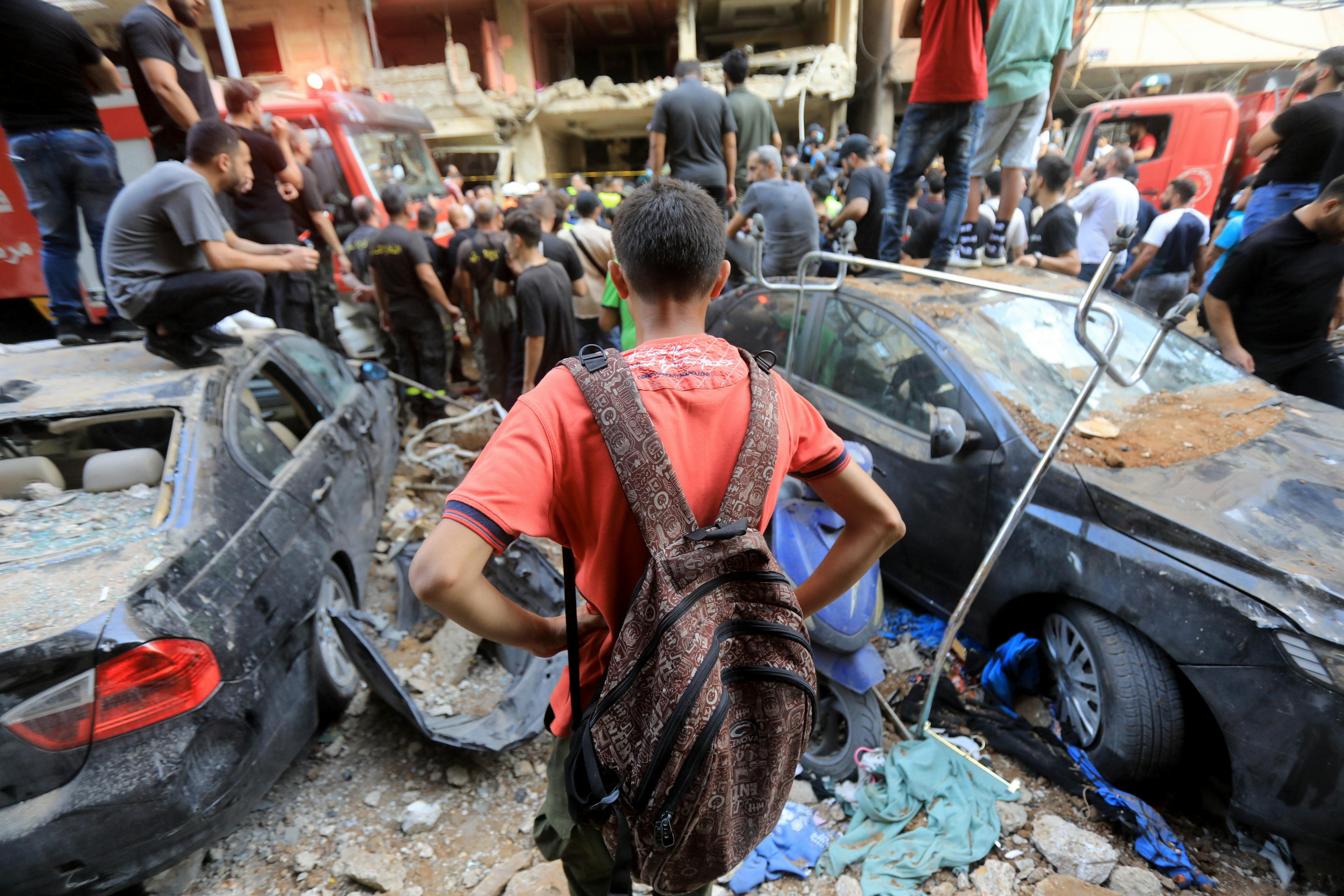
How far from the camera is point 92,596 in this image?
1.86 meters

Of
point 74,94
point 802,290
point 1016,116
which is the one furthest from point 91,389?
point 1016,116

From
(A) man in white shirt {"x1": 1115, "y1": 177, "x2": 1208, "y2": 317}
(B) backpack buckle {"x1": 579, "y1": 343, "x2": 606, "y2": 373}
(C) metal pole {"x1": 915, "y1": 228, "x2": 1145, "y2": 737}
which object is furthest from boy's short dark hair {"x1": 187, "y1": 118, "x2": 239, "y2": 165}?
(A) man in white shirt {"x1": 1115, "y1": 177, "x2": 1208, "y2": 317}

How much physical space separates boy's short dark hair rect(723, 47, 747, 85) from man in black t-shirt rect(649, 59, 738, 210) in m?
0.24

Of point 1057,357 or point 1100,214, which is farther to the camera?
point 1100,214

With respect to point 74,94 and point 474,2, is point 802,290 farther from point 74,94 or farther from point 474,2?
point 474,2

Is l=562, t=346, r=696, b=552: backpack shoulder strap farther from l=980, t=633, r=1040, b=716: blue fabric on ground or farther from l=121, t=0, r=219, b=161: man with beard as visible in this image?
l=121, t=0, r=219, b=161: man with beard

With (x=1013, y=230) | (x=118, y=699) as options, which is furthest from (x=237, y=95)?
(x=1013, y=230)

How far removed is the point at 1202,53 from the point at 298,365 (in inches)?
891

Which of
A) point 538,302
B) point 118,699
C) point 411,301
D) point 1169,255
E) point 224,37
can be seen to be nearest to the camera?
point 118,699

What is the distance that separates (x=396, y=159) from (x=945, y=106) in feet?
26.4

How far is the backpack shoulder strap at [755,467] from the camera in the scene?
42.4 inches

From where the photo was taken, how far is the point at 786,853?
227 centimetres

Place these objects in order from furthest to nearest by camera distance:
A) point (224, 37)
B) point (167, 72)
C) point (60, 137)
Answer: point (224, 37) → point (167, 72) → point (60, 137)

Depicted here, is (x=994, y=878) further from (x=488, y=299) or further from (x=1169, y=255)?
(x=1169, y=255)
